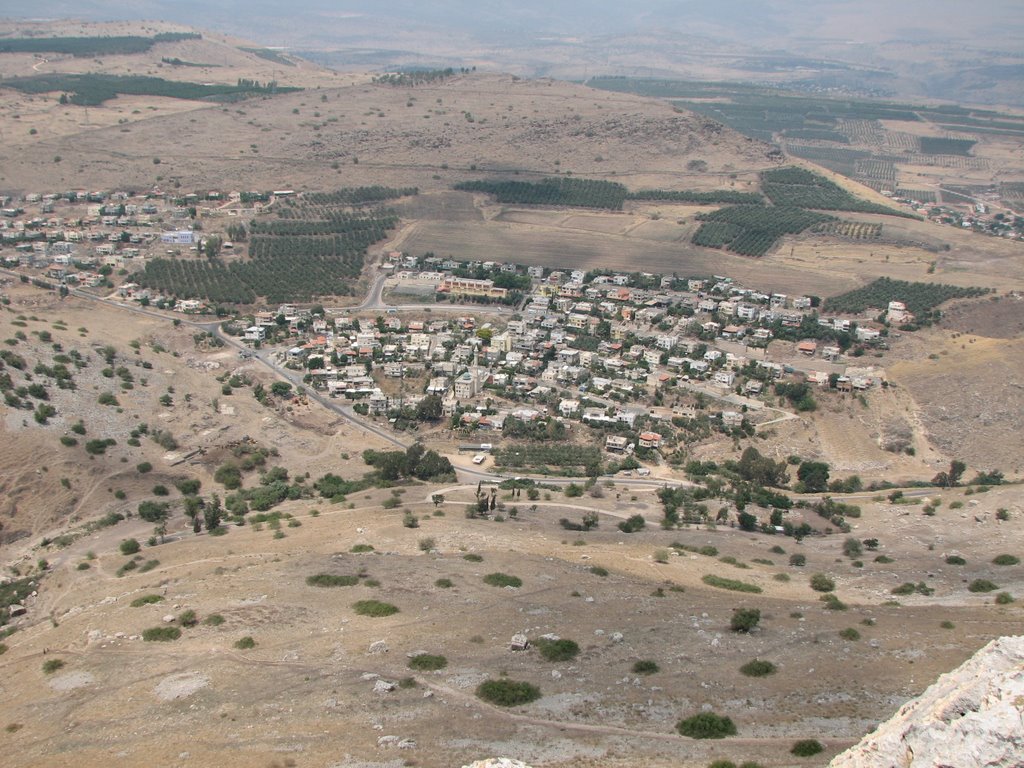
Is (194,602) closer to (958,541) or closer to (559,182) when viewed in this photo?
(958,541)

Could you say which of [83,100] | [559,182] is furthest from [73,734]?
[83,100]

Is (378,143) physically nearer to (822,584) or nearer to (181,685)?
(822,584)

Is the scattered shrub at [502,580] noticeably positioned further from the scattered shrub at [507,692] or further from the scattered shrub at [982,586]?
the scattered shrub at [982,586]

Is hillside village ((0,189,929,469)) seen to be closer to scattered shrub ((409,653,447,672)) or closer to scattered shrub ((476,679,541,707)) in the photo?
scattered shrub ((409,653,447,672))

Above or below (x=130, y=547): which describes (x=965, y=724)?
above

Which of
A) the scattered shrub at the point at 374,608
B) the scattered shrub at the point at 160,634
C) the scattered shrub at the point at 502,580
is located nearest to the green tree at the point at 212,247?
the scattered shrub at the point at 160,634

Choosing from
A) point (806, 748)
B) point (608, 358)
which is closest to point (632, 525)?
point (806, 748)
